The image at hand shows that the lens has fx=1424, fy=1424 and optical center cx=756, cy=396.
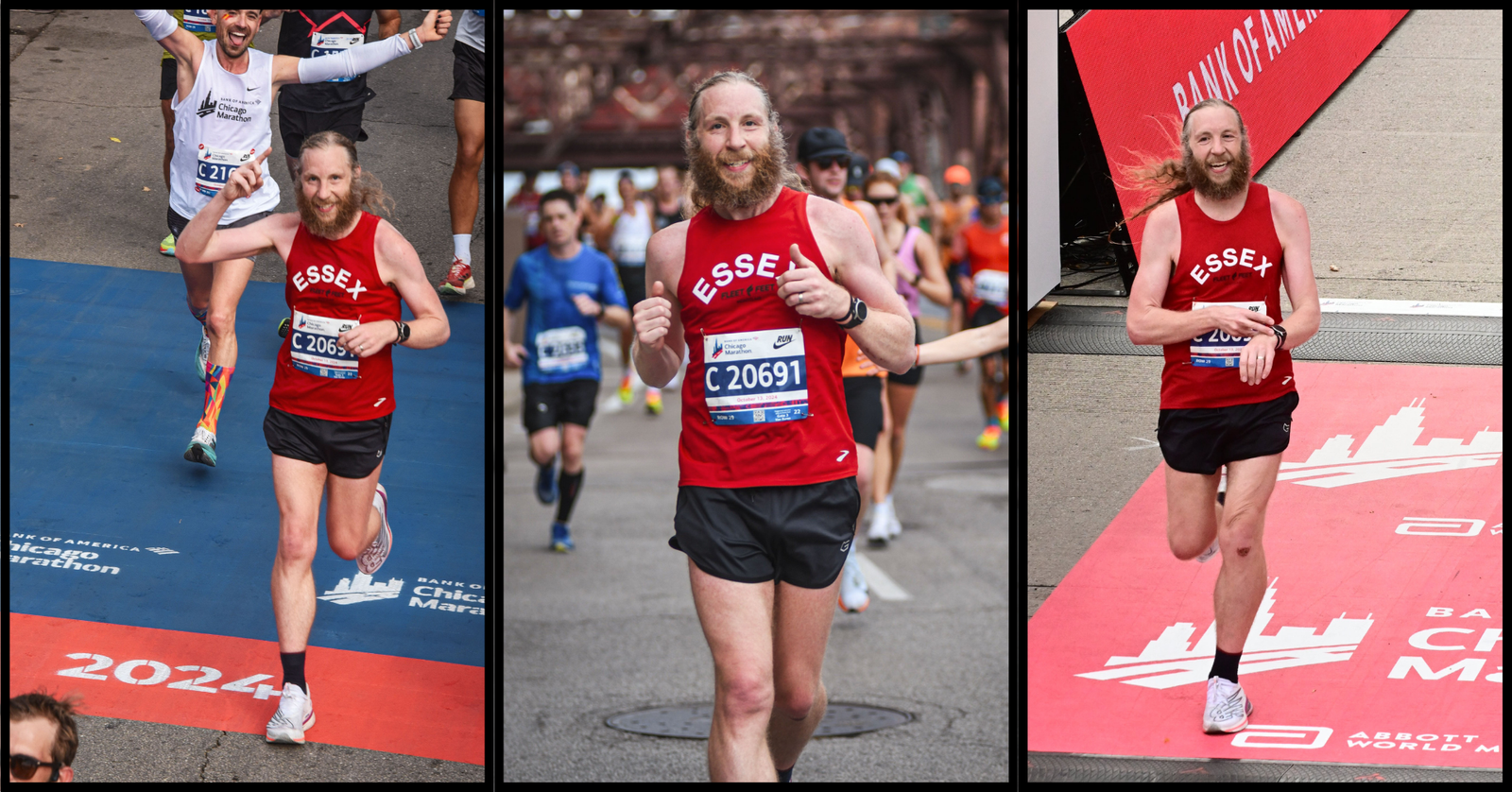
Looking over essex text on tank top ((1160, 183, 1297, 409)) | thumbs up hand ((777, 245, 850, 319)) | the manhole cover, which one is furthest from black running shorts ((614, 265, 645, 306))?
thumbs up hand ((777, 245, 850, 319))

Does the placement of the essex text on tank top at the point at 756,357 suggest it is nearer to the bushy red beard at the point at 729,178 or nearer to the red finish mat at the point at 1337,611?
the bushy red beard at the point at 729,178

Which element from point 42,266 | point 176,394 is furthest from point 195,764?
point 42,266

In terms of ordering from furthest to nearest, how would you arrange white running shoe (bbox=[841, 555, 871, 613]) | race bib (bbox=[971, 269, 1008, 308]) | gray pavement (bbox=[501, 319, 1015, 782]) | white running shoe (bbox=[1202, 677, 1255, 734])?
race bib (bbox=[971, 269, 1008, 308]) → white running shoe (bbox=[841, 555, 871, 613]) → gray pavement (bbox=[501, 319, 1015, 782]) → white running shoe (bbox=[1202, 677, 1255, 734])

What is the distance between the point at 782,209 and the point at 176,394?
181 cm

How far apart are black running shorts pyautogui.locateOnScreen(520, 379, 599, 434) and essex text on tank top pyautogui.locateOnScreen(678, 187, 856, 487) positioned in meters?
5.02

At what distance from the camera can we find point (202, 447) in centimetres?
404

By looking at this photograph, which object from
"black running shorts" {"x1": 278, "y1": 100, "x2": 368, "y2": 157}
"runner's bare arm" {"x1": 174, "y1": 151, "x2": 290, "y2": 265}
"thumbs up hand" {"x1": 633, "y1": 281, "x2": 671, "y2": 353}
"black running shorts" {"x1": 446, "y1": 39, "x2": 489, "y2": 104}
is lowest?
"thumbs up hand" {"x1": 633, "y1": 281, "x2": 671, "y2": 353}

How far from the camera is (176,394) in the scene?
4035mm

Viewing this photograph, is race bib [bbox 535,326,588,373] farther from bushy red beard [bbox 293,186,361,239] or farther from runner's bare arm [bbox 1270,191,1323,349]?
runner's bare arm [bbox 1270,191,1323,349]

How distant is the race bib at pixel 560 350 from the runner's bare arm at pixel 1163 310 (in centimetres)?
517

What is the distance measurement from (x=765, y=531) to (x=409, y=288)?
1.21 m

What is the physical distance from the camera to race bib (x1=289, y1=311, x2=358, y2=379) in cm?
397

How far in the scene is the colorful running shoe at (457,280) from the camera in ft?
13.0

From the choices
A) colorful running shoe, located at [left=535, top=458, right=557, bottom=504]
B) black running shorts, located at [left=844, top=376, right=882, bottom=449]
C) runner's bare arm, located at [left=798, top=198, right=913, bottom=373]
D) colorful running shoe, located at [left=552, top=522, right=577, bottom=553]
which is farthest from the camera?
colorful running shoe, located at [left=535, top=458, right=557, bottom=504]
